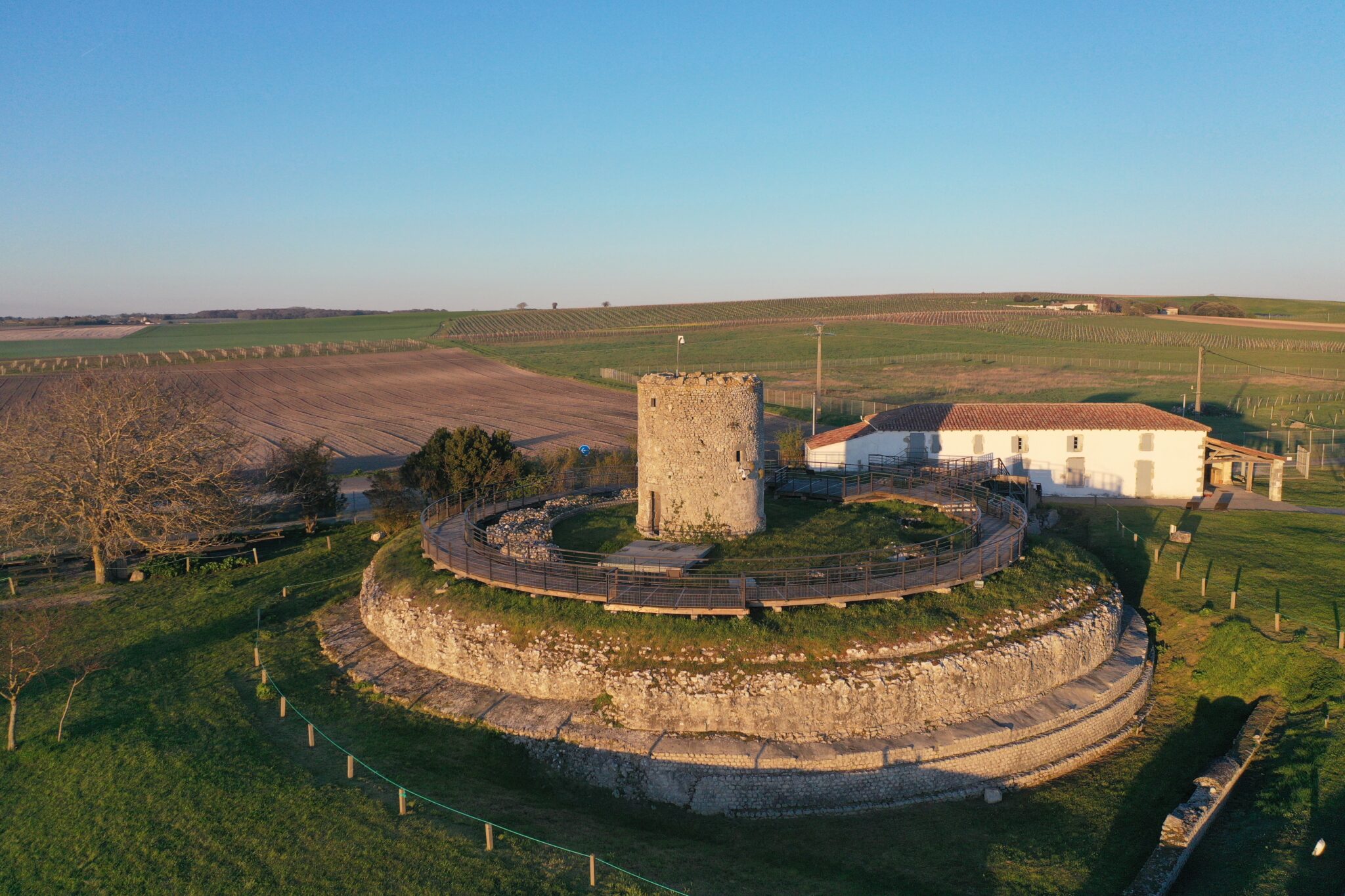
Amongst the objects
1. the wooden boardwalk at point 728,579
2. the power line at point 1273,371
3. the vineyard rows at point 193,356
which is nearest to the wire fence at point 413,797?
the wooden boardwalk at point 728,579

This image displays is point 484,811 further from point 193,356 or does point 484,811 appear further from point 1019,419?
point 193,356

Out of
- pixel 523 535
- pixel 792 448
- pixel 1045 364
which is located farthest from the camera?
pixel 1045 364

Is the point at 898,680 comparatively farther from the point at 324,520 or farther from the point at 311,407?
the point at 311,407

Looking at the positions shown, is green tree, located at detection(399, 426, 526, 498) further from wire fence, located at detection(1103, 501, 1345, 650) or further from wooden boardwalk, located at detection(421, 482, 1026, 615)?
wire fence, located at detection(1103, 501, 1345, 650)

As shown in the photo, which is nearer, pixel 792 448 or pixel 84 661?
pixel 84 661

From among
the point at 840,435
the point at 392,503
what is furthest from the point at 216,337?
the point at 840,435

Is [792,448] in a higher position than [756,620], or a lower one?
higher

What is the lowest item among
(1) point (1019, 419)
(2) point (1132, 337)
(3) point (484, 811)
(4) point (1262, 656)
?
(3) point (484, 811)
